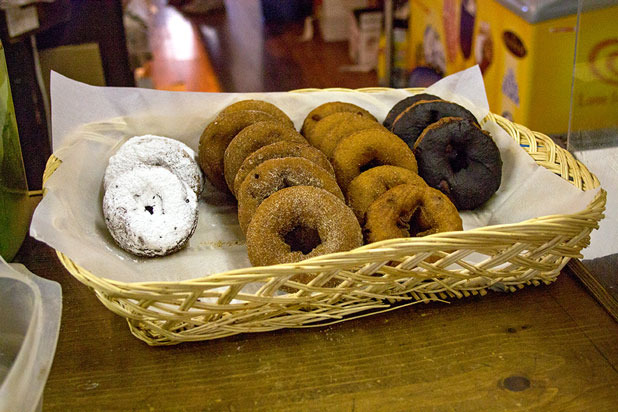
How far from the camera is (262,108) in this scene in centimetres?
152

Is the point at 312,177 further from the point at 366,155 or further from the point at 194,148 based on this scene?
the point at 194,148

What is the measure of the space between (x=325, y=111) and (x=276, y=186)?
1.43 ft

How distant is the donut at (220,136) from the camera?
1.46 meters

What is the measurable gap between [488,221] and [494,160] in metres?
0.15

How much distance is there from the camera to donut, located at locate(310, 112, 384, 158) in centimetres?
144

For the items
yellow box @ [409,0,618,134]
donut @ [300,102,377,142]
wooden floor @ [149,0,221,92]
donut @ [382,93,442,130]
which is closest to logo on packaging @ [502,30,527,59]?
yellow box @ [409,0,618,134]

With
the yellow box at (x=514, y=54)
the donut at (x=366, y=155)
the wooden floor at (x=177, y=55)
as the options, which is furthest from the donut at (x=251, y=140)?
the wooden floor at (x=177, y=55)

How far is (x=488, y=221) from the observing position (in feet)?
4.70

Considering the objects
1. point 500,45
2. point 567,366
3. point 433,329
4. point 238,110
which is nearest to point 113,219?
point 238,110

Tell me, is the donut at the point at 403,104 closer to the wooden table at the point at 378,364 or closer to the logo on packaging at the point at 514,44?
the wooden table at the point at 378,364

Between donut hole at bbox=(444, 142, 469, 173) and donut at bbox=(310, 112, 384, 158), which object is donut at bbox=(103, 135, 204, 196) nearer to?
donut at bbox=(310, 112, 384, 158)

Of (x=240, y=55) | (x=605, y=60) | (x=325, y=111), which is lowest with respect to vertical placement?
(x=240, y=55)

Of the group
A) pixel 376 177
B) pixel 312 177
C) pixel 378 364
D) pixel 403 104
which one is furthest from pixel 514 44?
pixel 378 364

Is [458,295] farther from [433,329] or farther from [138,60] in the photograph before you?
[138,60]
